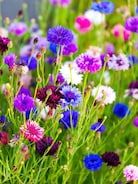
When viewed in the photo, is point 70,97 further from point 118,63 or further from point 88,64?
point 118,63

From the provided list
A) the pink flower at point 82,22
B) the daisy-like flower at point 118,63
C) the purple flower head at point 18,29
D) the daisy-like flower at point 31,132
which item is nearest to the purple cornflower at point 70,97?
the daisy-like flower at point 31,132

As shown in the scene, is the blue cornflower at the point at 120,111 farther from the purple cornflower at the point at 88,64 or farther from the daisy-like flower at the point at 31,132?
the daisy-like flower at the point at 31,132

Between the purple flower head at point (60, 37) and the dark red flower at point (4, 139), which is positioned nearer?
the dark red flower at point (4, 139)

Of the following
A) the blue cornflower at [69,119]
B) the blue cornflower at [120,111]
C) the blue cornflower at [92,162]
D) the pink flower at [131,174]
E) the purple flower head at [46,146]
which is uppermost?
Answer: the blue cornflower at [69,119]

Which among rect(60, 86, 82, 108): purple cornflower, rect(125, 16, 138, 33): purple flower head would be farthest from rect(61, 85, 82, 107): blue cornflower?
rect(125, 16, 138, 33): purple flower head

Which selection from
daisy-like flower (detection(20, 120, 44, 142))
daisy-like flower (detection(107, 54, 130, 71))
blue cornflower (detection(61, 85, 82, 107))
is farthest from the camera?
daisy-like flower (detection(107, 54, 130, 71))

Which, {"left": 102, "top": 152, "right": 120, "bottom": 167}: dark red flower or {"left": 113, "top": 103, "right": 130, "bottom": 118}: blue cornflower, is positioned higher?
{"left": 113, "top": 103, "right": 130, "bottom": 118}: blue cornflower

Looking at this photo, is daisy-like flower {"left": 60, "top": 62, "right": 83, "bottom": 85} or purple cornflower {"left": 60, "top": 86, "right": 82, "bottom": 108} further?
daisy-like flower {"left": 60, "top": 62, "right": 83, "bottom": 85}

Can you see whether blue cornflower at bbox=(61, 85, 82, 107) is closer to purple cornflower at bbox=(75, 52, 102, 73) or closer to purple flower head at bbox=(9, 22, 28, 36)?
purple cornflower at bbox=(75, 52, 102, 73)
